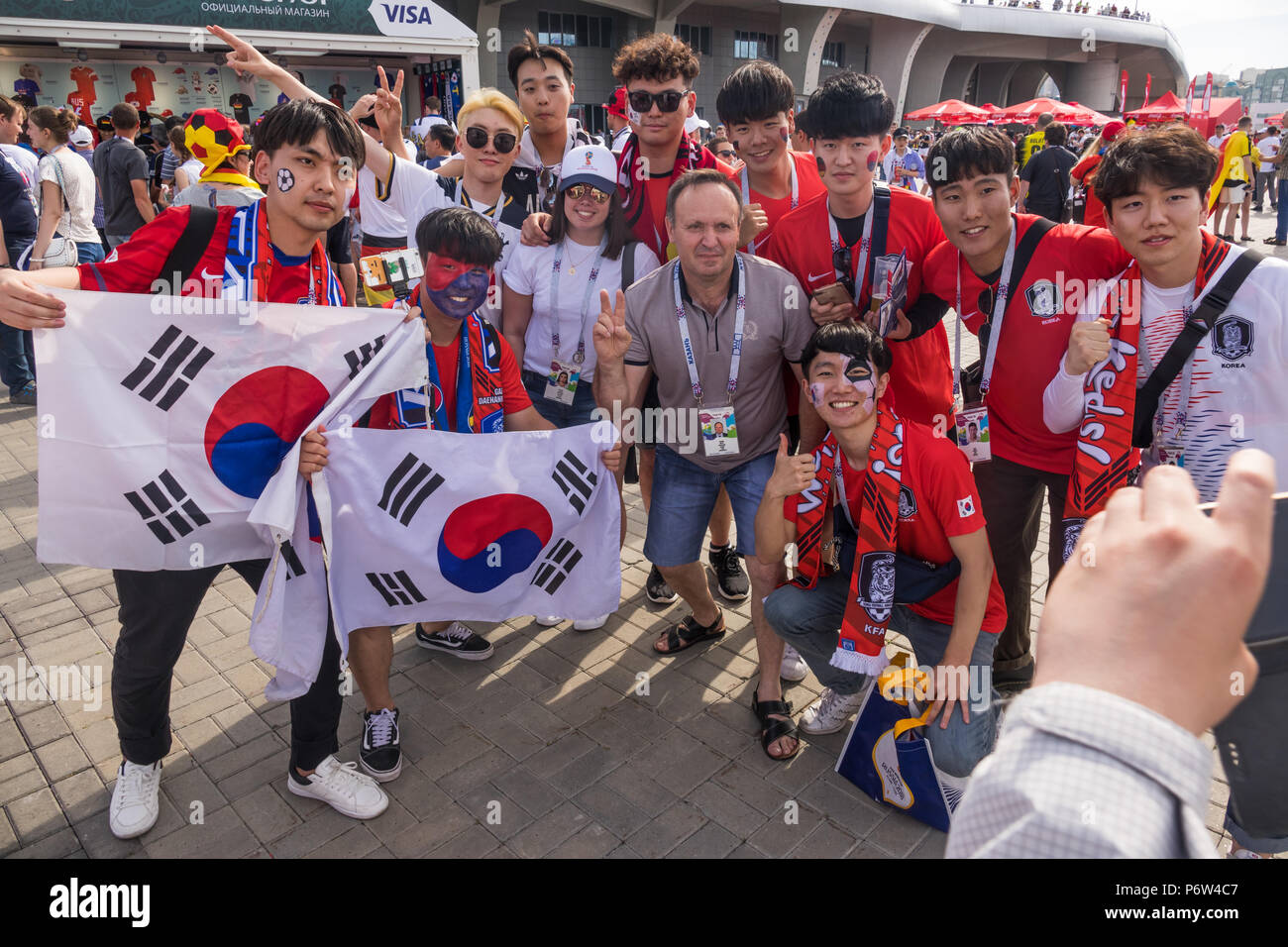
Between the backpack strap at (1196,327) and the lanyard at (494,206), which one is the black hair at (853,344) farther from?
the lanyard at (494,206)

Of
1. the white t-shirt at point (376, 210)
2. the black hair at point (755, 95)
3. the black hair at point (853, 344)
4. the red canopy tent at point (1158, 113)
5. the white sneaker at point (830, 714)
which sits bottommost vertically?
the white sneaker at point (830, 714)

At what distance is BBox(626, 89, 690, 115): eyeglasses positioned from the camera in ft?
13.8

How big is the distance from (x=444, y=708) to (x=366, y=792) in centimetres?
66

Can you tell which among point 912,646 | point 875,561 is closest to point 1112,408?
point 875,561

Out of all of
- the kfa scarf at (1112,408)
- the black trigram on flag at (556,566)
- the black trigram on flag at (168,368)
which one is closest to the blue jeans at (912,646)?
the kfa scarf at (1112,408)

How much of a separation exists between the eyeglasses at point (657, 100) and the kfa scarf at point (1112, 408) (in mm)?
2395

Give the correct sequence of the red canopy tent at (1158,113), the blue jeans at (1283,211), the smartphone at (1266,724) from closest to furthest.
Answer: the smartphone at (1266,724) → the blue jeans at (1283,211) → the red canopy tent at (1158,113)

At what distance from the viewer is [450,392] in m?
3.45

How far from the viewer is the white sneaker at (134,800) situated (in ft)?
9.84

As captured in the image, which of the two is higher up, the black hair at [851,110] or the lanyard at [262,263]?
the black hair at [851,110]

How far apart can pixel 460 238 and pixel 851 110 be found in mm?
1777
